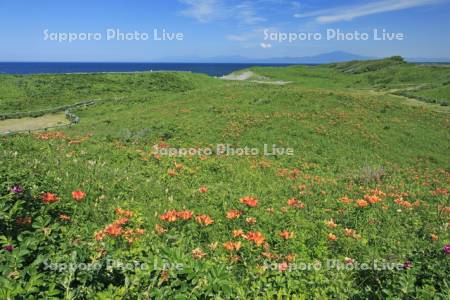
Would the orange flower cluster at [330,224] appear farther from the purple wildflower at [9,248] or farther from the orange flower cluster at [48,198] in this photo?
the purple wildflower at [9,248]

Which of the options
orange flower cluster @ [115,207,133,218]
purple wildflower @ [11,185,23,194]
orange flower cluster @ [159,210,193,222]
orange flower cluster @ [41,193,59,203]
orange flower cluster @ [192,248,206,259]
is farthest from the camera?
orange flower cluster @ [115,207,133,218]

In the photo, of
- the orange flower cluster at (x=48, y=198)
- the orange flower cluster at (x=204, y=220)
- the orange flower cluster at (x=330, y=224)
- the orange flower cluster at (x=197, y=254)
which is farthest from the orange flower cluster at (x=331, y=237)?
the orange flower cluster at (x=48, y=198)

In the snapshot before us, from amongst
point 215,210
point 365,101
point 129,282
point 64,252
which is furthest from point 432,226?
point 365,101

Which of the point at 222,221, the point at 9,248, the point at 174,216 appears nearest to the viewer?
the point at 9,248

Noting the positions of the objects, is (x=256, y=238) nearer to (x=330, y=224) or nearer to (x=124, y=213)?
(x=330, y=224)

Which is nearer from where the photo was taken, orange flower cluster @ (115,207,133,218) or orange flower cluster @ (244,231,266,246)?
orange flower cluster @ (244,231,266,246)

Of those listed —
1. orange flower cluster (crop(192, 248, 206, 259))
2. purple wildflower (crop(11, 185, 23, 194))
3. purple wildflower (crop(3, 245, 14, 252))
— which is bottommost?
orange flower cluster (crop(192, 248, 206, 259))

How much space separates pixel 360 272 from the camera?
5.48 m

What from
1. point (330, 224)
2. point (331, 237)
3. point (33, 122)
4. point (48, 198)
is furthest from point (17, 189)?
point (33, 122)

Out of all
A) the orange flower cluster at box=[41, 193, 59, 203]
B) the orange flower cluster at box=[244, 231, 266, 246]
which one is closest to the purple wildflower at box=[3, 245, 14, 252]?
the orange flower cluster at box=[41, 193, 59, 203]

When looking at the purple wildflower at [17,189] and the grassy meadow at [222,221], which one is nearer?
the grassy meadow at [222,221]

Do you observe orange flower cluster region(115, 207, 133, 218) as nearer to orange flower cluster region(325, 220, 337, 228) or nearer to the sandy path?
orange flower cluster region(325, 220, 337, 228)

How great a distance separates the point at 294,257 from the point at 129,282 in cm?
282

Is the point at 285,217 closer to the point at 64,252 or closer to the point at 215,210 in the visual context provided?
the point at 215,210
